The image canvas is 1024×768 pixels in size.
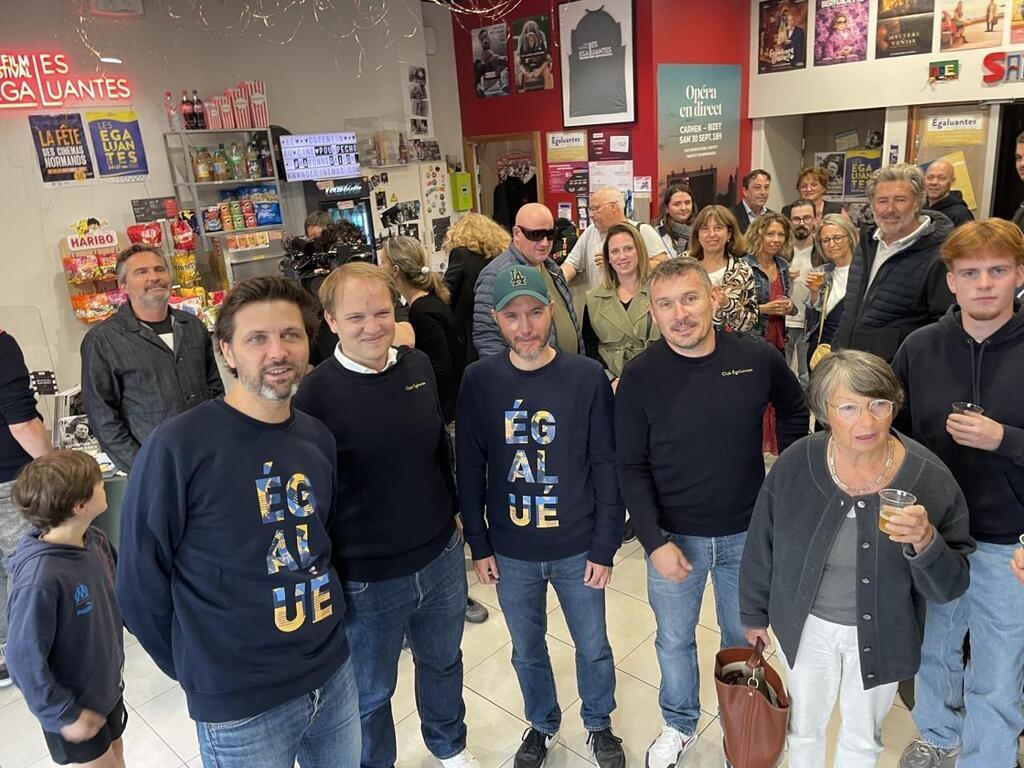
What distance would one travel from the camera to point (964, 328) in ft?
6.64

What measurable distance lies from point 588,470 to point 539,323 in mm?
468

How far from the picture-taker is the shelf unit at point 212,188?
536cm

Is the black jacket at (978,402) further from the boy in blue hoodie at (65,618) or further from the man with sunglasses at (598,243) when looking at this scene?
the boy in blue hoodie at (65,618)

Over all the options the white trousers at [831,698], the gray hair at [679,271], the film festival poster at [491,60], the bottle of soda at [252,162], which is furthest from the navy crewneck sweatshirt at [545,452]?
the film festival poster at [491,60]

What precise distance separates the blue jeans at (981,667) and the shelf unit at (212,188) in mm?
4738

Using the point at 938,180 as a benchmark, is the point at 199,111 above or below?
above

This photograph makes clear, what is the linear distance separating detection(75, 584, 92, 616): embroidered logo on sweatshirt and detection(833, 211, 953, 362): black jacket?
9.17 ft

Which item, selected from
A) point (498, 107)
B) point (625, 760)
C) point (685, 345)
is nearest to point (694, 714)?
point (625, 760)

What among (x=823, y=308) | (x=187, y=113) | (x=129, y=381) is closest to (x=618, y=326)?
(x=823, y=308)

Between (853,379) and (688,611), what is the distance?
0.91m

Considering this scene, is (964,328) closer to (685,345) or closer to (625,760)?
(685,345)

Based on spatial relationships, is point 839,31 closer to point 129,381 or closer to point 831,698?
point 831,698

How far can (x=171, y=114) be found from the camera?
17.6ft

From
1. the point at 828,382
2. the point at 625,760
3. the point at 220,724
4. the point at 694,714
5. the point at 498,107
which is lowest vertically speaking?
the point at 625,760
